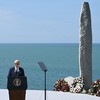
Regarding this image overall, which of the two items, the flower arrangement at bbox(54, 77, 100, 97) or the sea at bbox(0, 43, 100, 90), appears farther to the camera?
the sea at bbox(0, 43, 100, 90)

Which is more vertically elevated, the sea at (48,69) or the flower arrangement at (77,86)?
the sea at (48,69)

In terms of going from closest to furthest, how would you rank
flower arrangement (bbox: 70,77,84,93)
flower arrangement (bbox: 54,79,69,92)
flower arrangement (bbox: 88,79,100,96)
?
flower arrangement (bbox: 88,79,100,96)
flower arrangement (bbox: 70,77,84,93)
flower arrangement (bbox: 54,79,69,92)

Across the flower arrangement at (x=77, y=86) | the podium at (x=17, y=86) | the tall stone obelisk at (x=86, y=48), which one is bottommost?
the podium at (x=17, y=86)

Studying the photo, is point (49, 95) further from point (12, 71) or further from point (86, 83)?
Answer: point (12, 71)

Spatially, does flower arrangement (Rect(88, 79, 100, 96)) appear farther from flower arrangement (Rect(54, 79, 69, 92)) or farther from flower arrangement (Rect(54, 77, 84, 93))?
flower arrangement (Rect(54, 79, 69, 92))

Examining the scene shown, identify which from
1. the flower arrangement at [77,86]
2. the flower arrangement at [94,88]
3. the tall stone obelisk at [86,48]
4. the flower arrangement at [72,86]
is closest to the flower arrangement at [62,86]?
the flower arrangement at [72,86]

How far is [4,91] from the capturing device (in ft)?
53.7

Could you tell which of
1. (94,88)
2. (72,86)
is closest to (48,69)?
(72,86)

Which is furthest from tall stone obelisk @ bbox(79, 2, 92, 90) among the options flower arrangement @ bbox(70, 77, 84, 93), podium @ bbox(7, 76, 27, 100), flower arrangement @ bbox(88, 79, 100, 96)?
podium @ bbox(7, 76, 27, 100)

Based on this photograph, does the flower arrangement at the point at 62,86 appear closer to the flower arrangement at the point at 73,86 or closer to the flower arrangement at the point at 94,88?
the flower arrangement at the point at 73,86

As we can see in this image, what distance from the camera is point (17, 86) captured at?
11.6m

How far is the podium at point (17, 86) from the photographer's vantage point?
11.5 m

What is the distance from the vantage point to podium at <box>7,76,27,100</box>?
11508 mm

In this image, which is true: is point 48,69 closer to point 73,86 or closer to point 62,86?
point 62,86
